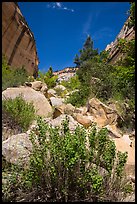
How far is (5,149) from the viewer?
120 inches

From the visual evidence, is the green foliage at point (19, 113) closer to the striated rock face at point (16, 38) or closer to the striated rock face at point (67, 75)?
the striated rock face at point (16, 38)

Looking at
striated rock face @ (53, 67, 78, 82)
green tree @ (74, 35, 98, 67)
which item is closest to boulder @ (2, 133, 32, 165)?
striated rock face @ (53, 67, 78, 82)

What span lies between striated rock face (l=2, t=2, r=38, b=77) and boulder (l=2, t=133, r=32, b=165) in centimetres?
1665

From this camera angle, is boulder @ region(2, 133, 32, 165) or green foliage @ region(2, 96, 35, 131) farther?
green foliage @ region(2, 96, 35, 131)

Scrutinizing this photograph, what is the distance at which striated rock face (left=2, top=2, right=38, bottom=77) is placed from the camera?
18203 mm

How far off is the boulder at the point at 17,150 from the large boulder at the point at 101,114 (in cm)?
292

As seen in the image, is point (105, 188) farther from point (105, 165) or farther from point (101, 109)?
point (101, 109)

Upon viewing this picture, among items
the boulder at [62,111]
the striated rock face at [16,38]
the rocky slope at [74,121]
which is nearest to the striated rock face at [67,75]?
the striated rock face at [16,38]

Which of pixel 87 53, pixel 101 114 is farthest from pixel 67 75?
pixel 101 114

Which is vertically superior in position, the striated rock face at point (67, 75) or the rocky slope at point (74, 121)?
the striated rock face at point (67, 75)

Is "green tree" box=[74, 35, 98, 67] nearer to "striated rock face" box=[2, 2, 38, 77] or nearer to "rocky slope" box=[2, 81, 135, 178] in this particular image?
"striated rock face" box=[2, 2, 38, 77]

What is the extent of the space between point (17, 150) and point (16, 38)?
18700mm

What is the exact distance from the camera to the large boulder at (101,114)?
5.82 metres

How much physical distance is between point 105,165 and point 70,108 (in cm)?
383
